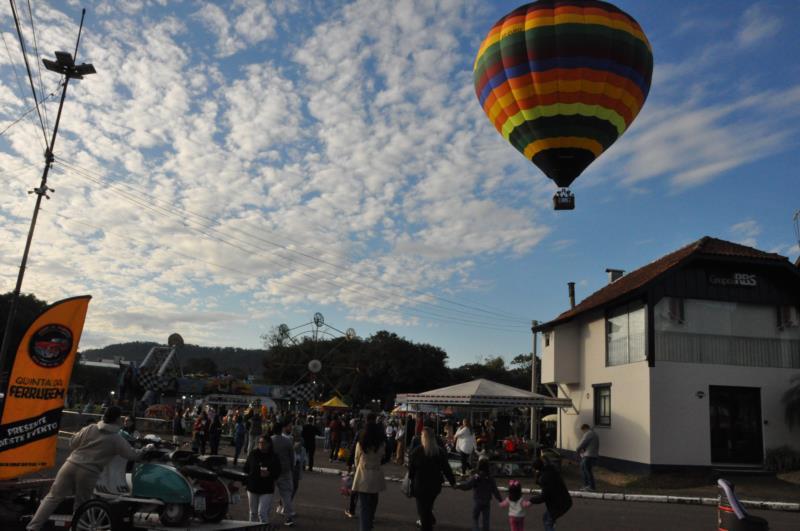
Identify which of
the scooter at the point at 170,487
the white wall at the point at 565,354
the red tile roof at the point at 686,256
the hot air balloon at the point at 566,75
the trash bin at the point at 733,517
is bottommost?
the scooter at the point at 170,487

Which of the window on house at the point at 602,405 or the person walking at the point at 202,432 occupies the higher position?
the window on house at the point at 602,405

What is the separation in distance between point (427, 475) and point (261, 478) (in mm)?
2376

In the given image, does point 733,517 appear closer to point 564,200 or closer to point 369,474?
point 369,474

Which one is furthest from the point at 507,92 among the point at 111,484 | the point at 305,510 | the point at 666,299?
the point at 111,484

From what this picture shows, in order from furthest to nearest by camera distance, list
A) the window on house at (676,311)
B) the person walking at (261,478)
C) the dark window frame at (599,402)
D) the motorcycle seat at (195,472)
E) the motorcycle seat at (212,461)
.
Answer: the dark window frame at (599,402) < the window on house at (676,311) < the person walking at (261,478) < the motorcycle seat at (212,461) < the motorcycle seat at (195,472)

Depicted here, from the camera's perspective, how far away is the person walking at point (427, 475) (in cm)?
842

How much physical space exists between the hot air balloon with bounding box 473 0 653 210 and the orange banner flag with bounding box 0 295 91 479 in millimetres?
12146

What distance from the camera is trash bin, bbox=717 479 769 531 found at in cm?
683

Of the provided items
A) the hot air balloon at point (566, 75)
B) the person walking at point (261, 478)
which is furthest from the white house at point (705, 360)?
the person walking at point (261, 478)

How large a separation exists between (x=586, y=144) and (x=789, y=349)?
34.5 feet

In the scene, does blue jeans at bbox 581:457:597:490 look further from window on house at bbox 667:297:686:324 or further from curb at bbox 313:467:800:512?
window on house at bbox 667:297:686:324

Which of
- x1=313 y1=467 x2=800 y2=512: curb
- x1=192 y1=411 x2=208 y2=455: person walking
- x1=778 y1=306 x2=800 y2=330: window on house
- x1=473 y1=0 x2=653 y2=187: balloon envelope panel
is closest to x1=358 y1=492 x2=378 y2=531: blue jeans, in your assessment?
x1=313 y1=467 x2=800 y2=512: curb

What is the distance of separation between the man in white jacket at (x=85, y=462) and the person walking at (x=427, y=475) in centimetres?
339

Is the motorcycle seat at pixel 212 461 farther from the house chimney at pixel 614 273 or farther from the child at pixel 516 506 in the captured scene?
the house chimney at pixel 614 273
